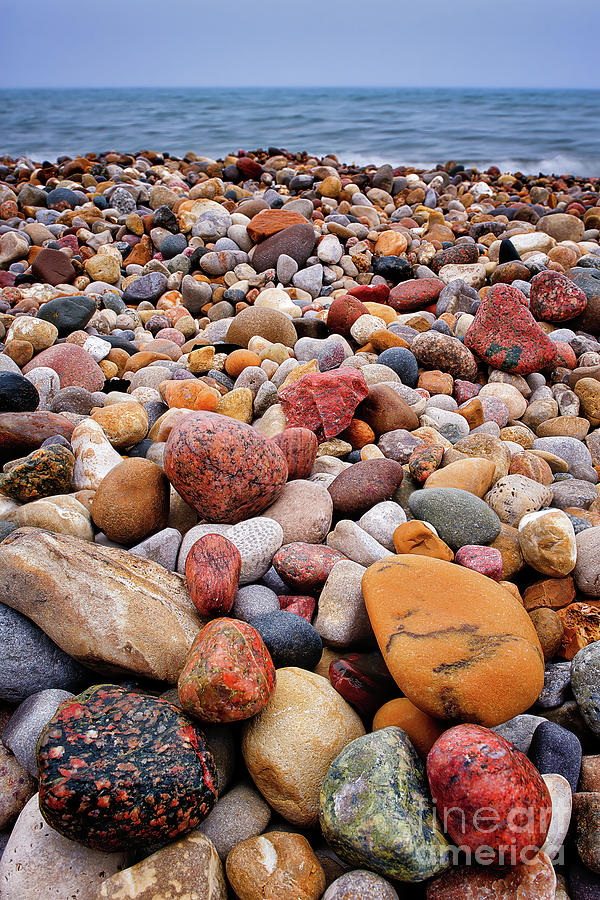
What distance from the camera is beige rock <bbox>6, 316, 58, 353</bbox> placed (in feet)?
12.8

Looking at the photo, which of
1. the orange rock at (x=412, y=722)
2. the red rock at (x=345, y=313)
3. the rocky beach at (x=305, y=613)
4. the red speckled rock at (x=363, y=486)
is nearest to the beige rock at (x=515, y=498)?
the rocky beach at (x=305, y=613)

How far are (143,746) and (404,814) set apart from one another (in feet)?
2.01

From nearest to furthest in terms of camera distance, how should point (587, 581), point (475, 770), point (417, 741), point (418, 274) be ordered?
point (475, 770) → point (417, 741) → point (587, 581) → point (418, 274)

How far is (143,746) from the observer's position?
4.45 feet

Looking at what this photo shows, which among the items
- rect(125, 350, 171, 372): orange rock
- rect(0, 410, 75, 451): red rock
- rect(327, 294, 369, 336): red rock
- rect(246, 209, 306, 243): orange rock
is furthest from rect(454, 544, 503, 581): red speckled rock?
rect(246, 209, 306, 243): orange rock

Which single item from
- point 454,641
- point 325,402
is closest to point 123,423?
point 325,402

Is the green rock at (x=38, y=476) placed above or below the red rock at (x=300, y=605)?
above

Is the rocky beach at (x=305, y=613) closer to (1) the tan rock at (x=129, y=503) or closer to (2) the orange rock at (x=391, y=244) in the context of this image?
(1) the tan rock at (x=129, y=503)

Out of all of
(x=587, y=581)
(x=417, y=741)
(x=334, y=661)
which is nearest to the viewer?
(x=417, y=741)

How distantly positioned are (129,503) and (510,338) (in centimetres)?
273

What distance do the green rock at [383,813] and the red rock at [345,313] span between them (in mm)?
3245

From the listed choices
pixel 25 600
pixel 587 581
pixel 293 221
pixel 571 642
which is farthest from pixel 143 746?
pixel 293 221

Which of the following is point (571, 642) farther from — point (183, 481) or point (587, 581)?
point (183, 481)

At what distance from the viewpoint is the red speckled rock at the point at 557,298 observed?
4.30 m
